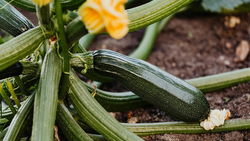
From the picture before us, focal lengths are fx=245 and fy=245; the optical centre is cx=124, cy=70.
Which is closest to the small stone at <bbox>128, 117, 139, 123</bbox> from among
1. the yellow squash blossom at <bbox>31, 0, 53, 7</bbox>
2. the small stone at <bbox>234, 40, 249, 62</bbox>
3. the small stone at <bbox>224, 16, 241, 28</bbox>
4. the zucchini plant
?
the zucchini plant

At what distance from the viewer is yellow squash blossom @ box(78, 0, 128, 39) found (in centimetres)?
103

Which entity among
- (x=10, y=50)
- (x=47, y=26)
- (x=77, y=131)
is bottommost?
(x=77, y=131)

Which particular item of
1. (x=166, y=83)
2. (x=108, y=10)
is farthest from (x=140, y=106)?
(x=108, y=10)

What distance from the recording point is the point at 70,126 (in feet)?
5.04

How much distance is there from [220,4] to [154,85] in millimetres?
1795

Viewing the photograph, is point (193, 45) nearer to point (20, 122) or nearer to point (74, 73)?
point (74, 73)

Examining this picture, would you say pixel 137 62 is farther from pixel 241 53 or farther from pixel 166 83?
pixel 241 53

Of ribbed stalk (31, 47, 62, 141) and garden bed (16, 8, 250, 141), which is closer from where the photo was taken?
ribbed stalk (31, 47, 62, 141)

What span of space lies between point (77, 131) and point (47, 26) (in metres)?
0.66

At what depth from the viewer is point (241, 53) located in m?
2.82

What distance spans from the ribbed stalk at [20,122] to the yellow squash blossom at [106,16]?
0.69 m

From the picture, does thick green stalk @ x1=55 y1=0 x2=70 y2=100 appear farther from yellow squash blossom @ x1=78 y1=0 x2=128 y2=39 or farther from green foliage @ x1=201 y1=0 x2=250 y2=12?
green foliage @ x1=201 y1=0 x2=250 y2=12

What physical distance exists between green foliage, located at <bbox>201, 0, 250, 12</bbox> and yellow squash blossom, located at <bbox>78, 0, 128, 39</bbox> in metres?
2.13

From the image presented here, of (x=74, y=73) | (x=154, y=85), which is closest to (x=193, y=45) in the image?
(x=154, y=85)
